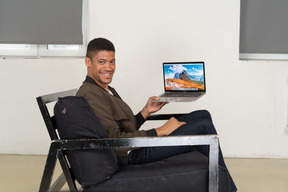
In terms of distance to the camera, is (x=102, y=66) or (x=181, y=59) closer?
(x=102, y=66)

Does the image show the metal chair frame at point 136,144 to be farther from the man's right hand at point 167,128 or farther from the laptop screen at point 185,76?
the laptop screen at point 185,76

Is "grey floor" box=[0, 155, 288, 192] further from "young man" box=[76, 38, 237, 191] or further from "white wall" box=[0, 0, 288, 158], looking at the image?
"young man" box=[76, 38, 237, 191]

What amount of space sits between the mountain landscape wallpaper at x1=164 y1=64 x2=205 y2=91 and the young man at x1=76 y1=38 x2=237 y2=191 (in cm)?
59

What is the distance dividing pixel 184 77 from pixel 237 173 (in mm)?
1151

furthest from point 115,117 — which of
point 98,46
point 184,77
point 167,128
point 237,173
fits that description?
point 237,173

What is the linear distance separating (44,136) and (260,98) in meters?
2.34

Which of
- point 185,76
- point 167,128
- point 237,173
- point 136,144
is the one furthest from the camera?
point 237,173

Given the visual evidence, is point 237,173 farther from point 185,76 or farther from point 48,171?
point 48,171

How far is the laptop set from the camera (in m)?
2.61

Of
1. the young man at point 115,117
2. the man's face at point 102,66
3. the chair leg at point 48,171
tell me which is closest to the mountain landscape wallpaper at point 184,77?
the young man at point 115,117

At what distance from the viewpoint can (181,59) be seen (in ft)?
11.8

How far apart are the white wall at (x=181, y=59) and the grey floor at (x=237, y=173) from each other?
0.80 ft

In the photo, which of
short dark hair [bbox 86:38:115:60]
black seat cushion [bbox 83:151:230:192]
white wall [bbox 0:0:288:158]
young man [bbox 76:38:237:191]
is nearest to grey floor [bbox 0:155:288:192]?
white wall [bbox 0:0:288:158]

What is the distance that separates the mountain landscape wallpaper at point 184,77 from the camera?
2.62 m
